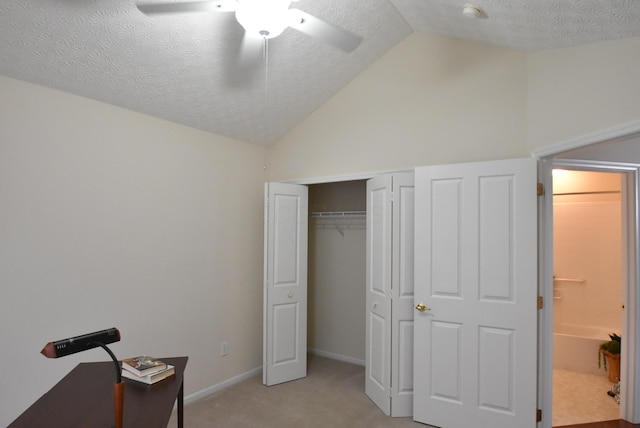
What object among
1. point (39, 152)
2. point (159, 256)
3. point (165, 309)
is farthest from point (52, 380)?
point (39, 152)

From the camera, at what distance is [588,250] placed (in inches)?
176

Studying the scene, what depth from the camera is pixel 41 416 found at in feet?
4.93

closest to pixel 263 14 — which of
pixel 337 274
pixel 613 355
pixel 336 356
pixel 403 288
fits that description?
pixel 403 288

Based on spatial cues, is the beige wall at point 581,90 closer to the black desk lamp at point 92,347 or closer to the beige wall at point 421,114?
the beige wall at point 421,114

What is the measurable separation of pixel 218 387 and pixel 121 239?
64.7 inches

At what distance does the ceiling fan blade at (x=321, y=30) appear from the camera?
161cm

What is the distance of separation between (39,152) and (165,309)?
4.77 feet

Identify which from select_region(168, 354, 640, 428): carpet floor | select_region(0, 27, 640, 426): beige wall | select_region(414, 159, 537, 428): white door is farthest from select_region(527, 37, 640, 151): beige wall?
select_region(168, 354, 640, 428): carpet floor

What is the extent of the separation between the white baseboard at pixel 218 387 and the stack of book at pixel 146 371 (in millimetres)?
1433

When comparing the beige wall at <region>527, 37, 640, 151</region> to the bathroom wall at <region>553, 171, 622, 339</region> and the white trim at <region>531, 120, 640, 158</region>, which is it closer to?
the white trim at <region>531, 120, 640, 158</region>

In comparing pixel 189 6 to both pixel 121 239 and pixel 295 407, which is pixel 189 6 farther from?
pixel 295 407

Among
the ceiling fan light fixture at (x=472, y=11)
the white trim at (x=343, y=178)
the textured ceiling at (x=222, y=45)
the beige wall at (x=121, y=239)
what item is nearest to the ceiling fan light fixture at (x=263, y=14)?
the textured ceiling at (x=222, y=45)

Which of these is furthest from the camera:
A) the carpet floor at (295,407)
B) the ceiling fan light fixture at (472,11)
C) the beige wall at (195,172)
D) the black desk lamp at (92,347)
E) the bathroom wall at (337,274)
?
the bathroom wall at (337,274)

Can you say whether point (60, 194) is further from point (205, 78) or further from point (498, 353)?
point (498, 353)
